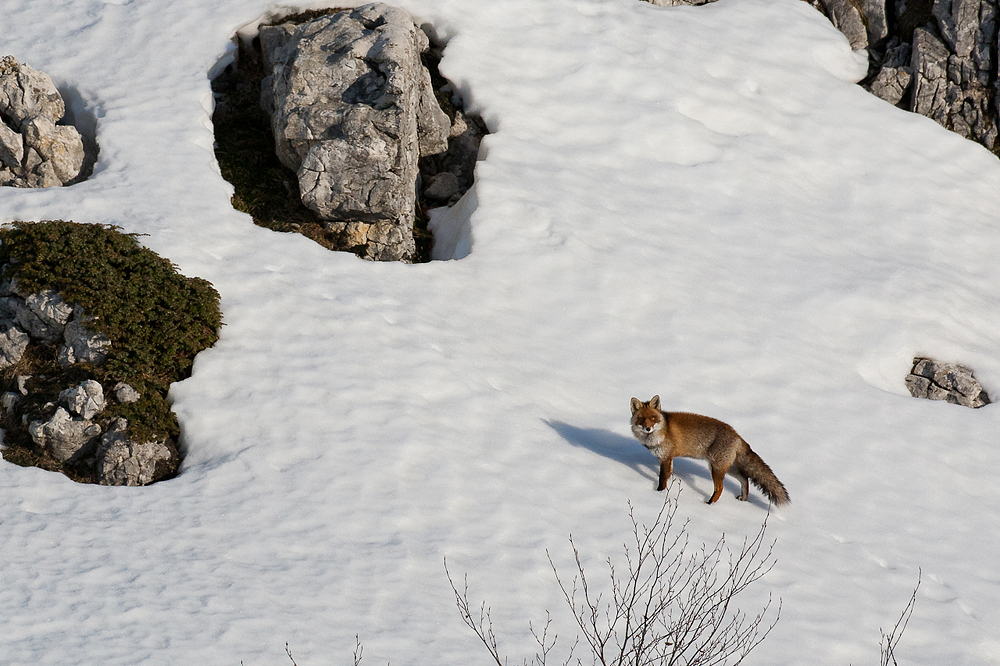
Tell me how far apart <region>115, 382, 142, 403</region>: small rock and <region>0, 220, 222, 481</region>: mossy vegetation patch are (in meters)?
0.05

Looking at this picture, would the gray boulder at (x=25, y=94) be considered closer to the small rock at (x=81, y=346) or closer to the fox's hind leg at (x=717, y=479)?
the small rock at (x=81, y=346)

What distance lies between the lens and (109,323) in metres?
12.3

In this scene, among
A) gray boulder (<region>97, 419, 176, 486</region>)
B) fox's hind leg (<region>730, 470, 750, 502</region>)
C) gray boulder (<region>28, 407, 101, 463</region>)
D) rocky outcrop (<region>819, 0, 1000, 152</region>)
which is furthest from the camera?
rocky outcrop (<region>819, 0, 1000, 152</region>)

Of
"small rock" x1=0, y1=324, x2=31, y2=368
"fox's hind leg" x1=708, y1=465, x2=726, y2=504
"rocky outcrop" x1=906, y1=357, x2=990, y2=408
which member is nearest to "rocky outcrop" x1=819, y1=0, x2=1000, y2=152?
"rocky outcrop" x1=906, y1=357, x2=990, y2=408

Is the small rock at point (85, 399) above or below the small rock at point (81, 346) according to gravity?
below

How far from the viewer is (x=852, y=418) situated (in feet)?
48.2


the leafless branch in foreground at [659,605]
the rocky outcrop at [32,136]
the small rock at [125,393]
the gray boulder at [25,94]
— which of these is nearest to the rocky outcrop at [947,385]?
the leafless branch in foreground at [659,605]

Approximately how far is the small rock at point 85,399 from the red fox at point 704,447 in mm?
7524

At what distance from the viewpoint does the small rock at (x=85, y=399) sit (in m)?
11.7

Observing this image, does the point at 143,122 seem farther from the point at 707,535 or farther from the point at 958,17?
the point at 958,17

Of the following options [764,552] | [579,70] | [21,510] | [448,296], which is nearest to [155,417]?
[21,510]

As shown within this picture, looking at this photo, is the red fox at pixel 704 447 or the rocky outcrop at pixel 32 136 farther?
the rocky outcrop at pixel 32 136

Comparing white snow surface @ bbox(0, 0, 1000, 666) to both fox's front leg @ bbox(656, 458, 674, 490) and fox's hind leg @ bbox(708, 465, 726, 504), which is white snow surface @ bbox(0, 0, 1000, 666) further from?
fox's front leg @ bbox(656, 458, 674, 490)

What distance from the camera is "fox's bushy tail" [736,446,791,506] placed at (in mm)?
11930
